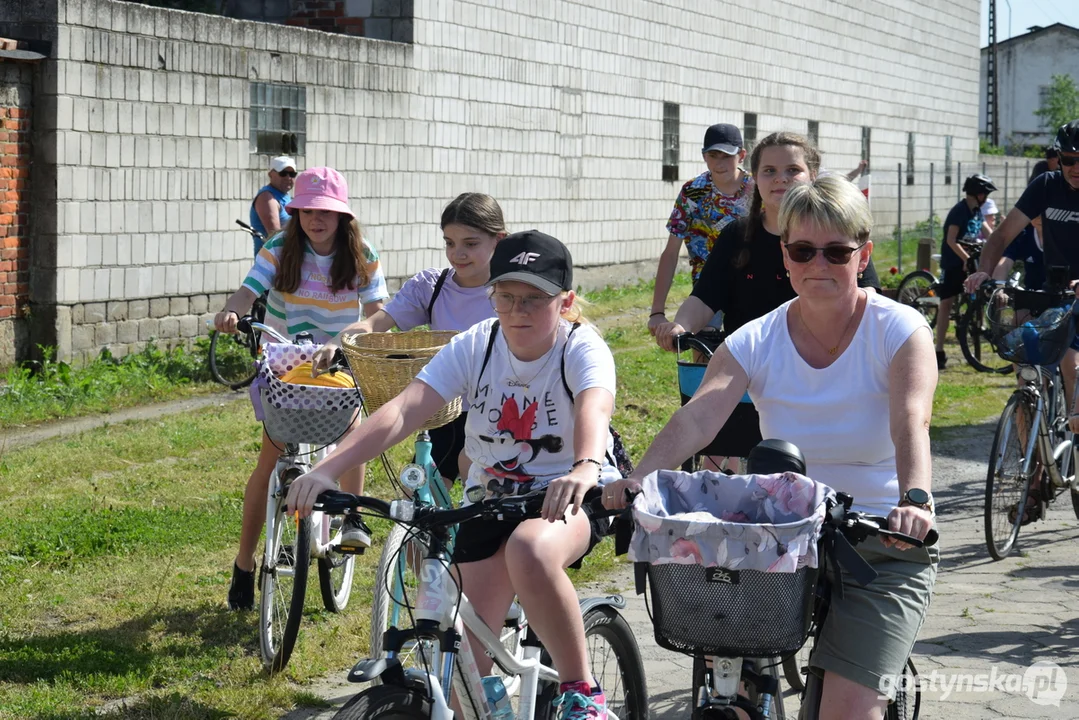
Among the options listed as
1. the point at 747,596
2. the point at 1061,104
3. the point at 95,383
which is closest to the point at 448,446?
the point at 747,596

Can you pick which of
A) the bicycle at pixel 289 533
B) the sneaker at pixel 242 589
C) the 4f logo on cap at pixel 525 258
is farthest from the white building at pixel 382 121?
the 4f logo on cap at pixel 525 258

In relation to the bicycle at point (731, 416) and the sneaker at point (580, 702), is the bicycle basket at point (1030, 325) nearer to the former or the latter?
the bicycle at point (731, 416)

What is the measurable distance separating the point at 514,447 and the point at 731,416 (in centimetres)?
152

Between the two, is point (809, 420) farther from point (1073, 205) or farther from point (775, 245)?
point (1073, 205)

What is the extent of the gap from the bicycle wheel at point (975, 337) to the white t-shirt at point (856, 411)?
11.1 meters

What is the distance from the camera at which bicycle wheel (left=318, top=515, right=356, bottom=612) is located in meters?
5.76

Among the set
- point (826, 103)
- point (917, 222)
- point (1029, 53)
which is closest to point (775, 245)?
point (826, 103)

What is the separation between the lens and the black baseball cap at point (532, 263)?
3.69 m

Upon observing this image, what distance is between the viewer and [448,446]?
5.28m

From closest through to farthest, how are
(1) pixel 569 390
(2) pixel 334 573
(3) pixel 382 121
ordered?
(1) pixel 569 390 → (2) pixel 334 573 → (3) pixel 382 121

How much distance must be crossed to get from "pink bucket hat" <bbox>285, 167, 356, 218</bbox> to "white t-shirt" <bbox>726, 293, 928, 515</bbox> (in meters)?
3.08

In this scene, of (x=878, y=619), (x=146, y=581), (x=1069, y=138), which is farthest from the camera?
(x=1069, y=138)

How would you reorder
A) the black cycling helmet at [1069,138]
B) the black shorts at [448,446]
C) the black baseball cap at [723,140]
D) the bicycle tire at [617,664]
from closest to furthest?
the bicycle tire at [617,664] → the black shorts at [448,446] → the black cycling helmet at [1069,138] → the black baseball cap at [723,140]

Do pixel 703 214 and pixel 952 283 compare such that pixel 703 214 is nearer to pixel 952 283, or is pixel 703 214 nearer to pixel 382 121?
pixel 952 283
